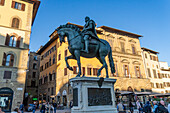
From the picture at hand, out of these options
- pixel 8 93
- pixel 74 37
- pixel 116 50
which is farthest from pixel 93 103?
pixel 116 50

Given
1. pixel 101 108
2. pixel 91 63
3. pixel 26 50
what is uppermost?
pixel 26 50

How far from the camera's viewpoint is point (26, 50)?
74.1ft

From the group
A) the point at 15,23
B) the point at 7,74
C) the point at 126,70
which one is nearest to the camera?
the point at 7,74

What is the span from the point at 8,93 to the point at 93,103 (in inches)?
725

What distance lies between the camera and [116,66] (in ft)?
97.8

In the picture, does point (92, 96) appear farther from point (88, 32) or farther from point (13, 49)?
point (13, 49)

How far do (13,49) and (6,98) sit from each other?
7.29 meters

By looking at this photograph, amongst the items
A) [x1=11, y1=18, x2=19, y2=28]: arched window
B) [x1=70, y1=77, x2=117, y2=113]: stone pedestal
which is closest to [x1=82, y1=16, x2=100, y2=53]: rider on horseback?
[x1=70, y1=77, x2=117, y2=113]: stone pedestal

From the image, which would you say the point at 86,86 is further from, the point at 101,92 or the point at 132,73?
the point at 132,73

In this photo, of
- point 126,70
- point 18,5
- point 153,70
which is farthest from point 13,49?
point 153,70

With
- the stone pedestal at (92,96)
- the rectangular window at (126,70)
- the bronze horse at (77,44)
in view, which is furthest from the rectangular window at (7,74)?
the rectangular window at (126,70)

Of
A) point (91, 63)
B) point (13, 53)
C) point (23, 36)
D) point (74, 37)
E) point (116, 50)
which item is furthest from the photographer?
point (116, 50)

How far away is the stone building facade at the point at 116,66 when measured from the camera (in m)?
26.1

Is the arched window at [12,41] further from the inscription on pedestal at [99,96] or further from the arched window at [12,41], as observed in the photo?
the inscription on pedestal at [99,96]
